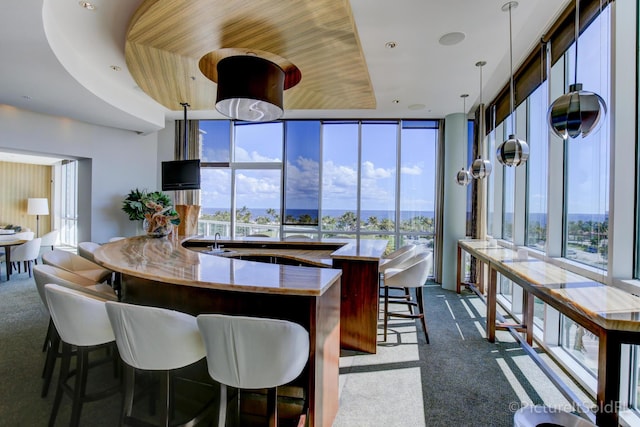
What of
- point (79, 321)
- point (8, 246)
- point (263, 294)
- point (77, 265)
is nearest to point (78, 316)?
point (79, 321)

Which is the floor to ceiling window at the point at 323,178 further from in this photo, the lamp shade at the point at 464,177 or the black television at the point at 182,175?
the lamp shade at the point at 464,177

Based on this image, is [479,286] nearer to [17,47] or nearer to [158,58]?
[158,58]

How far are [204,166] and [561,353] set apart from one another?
281 inches

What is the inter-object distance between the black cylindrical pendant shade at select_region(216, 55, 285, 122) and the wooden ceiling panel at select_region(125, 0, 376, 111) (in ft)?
0.48

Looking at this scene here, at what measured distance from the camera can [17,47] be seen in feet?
10.9

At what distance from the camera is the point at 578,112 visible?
175 cm

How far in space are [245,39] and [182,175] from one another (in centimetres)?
400

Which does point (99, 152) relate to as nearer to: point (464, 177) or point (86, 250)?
point (86, 250)

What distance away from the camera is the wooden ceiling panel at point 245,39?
7.98 feet

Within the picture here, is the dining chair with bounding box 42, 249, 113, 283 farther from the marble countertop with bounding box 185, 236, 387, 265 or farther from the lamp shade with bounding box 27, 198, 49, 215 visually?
the lamp shade with bounding box 27, 198, 49, 215

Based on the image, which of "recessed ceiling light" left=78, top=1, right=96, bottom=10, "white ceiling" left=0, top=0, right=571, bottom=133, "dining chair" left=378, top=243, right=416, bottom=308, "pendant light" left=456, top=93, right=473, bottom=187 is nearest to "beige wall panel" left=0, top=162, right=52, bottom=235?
"white ceiling" left=0, top=0, right=571, bottom=133

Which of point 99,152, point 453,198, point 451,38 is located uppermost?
point 451,38

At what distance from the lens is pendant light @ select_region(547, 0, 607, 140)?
173cm

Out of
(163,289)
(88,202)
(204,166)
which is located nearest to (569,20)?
(163,289)
